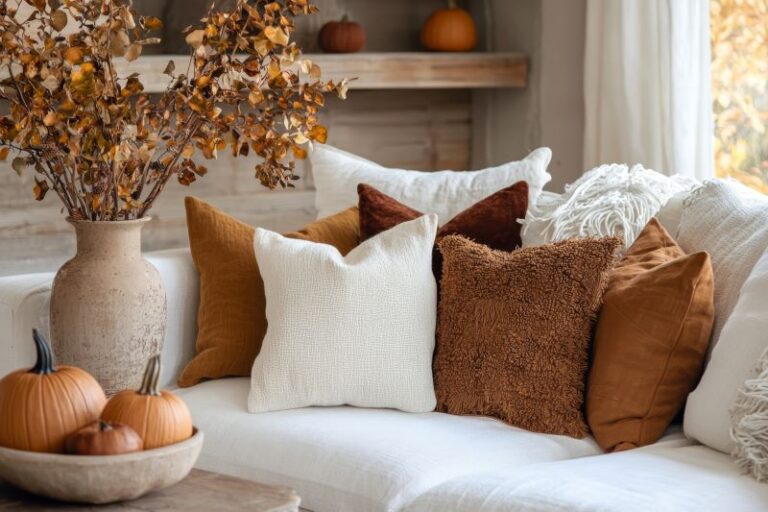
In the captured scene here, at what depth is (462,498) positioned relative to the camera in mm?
1812

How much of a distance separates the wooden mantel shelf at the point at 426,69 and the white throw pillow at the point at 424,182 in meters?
0.95

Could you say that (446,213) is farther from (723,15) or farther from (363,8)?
(363,8)

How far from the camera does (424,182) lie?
2.70m

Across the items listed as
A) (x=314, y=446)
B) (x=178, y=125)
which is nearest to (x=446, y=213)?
(x=314, y=446)

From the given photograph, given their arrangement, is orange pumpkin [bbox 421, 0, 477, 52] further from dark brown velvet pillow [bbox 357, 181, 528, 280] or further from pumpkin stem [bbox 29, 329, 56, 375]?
pumpkin stem [bbox 29, 329, 56, 375]

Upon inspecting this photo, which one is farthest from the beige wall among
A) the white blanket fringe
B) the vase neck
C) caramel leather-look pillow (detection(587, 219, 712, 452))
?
the vase neck

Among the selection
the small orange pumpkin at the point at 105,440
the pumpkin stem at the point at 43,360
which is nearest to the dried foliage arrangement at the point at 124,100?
the pumpkin stem at the point at 43,360

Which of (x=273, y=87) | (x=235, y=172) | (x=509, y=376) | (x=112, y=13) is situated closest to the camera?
(x=112, y=13)

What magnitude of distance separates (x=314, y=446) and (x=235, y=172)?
7.19 ft

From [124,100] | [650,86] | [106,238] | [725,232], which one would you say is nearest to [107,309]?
[106,238]

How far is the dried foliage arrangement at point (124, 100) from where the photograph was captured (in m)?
1.64

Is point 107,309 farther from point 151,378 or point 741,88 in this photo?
point 741,88

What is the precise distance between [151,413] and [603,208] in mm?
1315

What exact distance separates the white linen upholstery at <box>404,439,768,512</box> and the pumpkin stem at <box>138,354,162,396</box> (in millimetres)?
618
